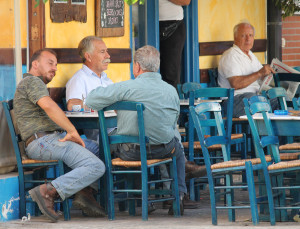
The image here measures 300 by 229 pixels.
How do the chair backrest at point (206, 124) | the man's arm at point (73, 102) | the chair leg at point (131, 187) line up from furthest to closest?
the man's arm at point (73, 102)
the chair leg at point (131, 187)
the chair backrest at point (206, 124)

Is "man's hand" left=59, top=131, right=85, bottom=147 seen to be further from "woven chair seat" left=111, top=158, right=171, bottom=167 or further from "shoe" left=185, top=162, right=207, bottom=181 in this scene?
"shoe" left=185, top=162, right=207, bottom=181

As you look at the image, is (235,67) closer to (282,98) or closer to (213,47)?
(213,47)

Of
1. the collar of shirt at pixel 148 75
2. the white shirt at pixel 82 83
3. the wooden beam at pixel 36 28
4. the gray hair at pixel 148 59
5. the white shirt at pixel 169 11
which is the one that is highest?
the white shirt at pixel 169 11

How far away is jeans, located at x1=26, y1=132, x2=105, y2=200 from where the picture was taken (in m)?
6.50

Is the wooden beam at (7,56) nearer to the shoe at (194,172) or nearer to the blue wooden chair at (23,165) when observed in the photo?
the blue wooden chair at (23,165)

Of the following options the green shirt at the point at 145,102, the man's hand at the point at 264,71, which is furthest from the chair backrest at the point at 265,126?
the man's hand at the point at 264,71

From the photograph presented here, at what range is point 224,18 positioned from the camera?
35.6 feet

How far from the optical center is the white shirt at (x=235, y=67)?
32.8ft

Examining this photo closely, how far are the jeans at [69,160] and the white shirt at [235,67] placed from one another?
3682 millimetres

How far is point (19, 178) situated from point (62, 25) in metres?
1.82

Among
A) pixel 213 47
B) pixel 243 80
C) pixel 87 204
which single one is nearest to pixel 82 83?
pixel 87 204

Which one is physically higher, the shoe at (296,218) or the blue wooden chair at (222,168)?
the blue wooden chair at (222,168)

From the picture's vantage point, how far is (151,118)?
21.7 feet

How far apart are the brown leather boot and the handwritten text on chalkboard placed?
2.52m
